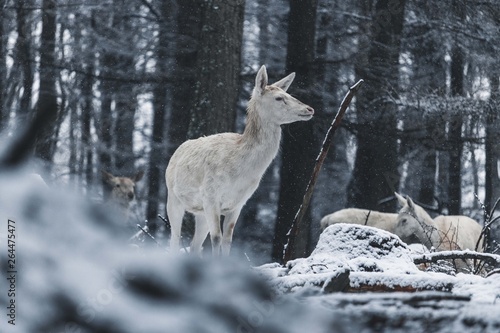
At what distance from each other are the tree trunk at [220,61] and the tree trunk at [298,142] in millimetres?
3043

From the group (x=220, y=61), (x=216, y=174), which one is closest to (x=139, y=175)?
(x=220, y=61)

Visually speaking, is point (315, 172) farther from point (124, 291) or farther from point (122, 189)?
point (122, 189)

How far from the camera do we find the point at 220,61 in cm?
1248

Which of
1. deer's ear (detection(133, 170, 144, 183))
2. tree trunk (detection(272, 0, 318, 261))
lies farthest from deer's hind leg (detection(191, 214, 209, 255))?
deer's ear (detection(133, 170, 144, 183))

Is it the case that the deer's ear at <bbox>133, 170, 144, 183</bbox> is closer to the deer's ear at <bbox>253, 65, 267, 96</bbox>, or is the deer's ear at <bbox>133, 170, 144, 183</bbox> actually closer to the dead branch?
the deer's ear at <bbox>253, 65, 267, 96</bbox>

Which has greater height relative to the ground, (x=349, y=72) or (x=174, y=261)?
(x=349, y=72)

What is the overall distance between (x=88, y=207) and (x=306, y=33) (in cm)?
1552

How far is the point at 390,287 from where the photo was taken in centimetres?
279

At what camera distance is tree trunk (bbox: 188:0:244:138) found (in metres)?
12.2

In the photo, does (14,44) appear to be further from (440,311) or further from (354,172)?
(440,311)

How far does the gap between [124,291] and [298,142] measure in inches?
591

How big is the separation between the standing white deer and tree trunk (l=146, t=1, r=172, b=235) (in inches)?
352

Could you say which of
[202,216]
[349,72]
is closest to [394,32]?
[349,72]

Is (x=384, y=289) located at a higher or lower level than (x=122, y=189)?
higher
